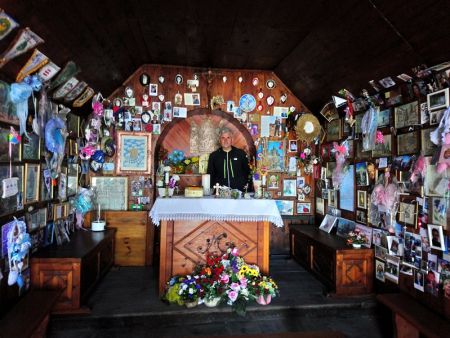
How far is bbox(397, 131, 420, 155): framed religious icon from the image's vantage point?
10.2 ft

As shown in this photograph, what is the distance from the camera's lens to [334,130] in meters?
4.79

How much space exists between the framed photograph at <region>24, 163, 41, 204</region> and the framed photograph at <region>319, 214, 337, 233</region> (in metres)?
4.07

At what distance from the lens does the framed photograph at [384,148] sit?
3.53m

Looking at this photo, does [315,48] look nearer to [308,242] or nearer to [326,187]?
[326,187]

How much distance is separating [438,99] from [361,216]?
1792 millimetres

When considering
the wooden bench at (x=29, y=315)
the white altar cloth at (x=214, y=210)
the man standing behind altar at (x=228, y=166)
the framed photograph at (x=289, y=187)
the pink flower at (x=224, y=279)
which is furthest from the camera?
the framed photograph at (x=289, y=187)


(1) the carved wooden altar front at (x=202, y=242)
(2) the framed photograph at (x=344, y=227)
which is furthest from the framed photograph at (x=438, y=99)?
(1) the carved wooden altar front at (x=202, y=242)

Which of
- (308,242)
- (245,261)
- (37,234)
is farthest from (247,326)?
(37,234)

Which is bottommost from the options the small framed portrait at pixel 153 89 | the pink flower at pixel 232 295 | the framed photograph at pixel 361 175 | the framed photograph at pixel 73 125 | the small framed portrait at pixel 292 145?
the pink flower at pixel 232 295

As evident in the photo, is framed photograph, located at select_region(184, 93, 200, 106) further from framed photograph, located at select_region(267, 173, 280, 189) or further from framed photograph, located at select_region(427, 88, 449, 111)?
framed photograph, located at select_region(427, 88, 449, 111)

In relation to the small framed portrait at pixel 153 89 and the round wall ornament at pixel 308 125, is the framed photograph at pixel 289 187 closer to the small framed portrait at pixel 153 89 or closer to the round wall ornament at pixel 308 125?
the round wall ornament at pixel 308 125

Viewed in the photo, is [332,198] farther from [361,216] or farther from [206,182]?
[206,182]

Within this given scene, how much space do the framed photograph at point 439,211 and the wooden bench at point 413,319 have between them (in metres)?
0.85

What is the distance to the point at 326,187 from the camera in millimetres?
4977
